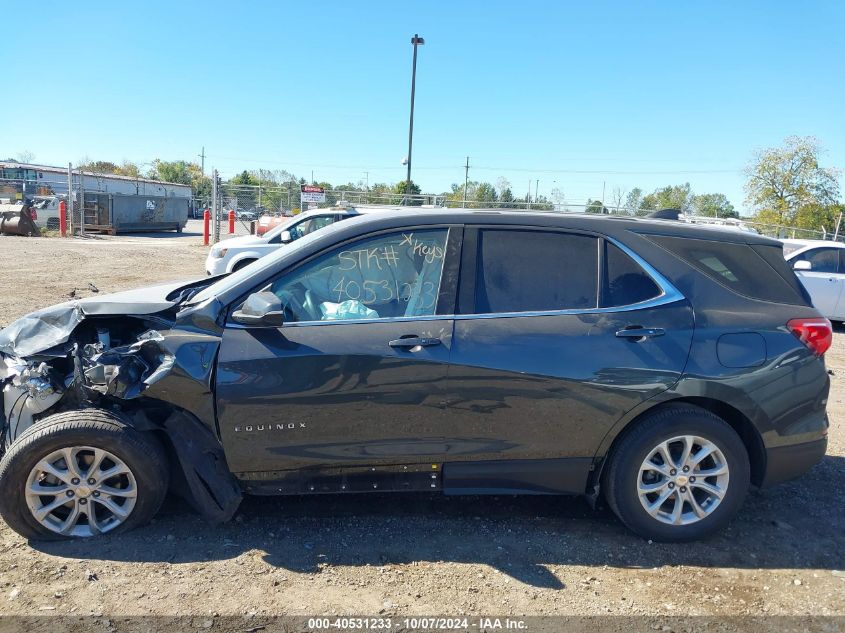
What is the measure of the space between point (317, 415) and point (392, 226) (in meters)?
1.12

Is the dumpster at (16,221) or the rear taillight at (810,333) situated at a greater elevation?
the dumpster at (16,221)

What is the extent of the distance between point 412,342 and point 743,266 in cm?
200

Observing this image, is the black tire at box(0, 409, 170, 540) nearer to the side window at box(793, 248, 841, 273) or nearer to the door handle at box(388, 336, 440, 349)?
the door handle at box(388, 336, 440, 349)

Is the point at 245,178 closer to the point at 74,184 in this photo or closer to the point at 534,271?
the point at 74,184

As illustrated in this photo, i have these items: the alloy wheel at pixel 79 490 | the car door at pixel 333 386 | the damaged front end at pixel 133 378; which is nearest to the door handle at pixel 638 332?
the car door at pixel 333 386

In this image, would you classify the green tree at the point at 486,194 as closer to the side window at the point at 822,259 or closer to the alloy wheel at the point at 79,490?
the side window at the point at 822,259

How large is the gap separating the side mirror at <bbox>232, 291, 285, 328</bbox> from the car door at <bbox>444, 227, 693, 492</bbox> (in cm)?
94

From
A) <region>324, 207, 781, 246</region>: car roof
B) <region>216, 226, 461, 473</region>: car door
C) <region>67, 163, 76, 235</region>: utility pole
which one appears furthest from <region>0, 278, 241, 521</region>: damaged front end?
<region>67, 163, 76, 235</region>: utility pole

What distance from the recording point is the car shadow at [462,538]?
3420 mm

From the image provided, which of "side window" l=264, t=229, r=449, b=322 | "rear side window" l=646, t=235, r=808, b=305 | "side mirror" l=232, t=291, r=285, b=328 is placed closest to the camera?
"side mirror" l=232, t=291, r=285, b=328

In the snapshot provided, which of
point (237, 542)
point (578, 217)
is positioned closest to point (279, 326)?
point (237, 542)

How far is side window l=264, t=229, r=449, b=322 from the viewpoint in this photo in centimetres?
356

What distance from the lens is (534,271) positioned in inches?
A: 142

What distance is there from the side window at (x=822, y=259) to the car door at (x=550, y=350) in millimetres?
9232
